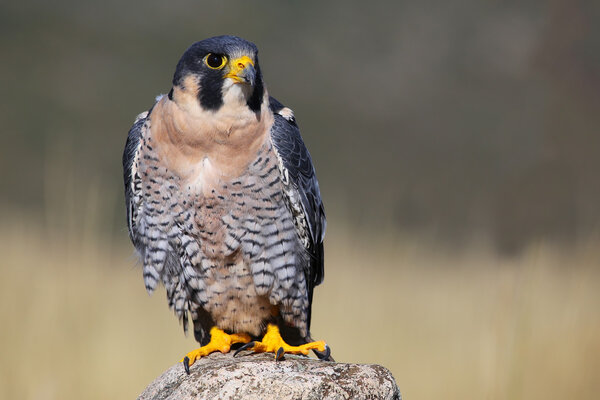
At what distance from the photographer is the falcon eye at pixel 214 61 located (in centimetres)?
269

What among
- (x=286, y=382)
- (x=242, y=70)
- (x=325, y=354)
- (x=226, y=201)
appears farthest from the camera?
(x=325, y=354)

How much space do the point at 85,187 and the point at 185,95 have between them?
123 cm

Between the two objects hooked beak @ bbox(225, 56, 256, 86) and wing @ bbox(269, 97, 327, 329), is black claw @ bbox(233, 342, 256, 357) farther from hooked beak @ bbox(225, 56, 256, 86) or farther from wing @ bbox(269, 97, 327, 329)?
hooked beak @ bbox(225, 56, 256, 86)

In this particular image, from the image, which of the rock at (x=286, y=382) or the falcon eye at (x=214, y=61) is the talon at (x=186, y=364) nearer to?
the rock at (x=286, y=382)

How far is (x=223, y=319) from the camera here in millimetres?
3016

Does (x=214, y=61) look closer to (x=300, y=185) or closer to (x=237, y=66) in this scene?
(x=237, y=66)

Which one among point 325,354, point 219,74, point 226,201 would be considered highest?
point 219,74

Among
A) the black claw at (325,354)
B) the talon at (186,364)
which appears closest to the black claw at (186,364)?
the talon at (186,364)

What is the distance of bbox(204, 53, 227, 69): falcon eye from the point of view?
2.69 metres

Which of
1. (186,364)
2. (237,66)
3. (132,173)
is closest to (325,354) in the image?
(186,364)

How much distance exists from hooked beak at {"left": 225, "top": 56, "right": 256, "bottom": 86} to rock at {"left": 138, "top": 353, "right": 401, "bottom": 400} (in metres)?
1.01

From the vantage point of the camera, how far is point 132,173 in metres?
2.98

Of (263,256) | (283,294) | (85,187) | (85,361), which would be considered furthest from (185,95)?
(85,361)

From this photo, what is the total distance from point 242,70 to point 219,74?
0.11m
